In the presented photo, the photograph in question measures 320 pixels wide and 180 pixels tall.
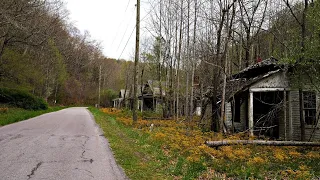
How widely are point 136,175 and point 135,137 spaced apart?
247 inches

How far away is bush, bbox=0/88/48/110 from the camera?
2395cm

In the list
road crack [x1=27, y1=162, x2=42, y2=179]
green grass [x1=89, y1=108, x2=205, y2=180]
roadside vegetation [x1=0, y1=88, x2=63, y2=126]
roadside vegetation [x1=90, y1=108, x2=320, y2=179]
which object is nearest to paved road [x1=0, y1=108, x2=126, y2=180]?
road crack [x1=27, y1=162, x2=42, y2=179]

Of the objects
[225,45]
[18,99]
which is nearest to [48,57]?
[18,99]

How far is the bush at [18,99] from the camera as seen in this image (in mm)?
23953

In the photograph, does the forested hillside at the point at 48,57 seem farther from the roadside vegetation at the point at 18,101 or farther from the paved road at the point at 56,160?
the paved road at the point at 56,160

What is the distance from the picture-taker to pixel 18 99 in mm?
25375

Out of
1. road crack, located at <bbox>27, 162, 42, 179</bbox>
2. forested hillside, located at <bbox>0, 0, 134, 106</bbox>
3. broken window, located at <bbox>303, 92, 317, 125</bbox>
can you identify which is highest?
forested hillside, located at <bbox>0, 0, 134, 106</bbox>

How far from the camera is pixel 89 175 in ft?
18.6

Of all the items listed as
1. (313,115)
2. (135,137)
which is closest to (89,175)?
(135,137)

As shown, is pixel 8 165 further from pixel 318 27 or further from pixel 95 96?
pixel 95 96

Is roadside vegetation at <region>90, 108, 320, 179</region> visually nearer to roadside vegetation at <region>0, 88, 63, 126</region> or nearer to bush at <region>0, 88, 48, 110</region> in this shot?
roadside vegetation at <region>0, 88, 63, 126</region>

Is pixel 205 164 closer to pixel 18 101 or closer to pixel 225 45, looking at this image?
pixel 225 45

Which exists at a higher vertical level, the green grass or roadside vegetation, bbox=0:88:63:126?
roadside vegetation, bbox=0:88:63:126

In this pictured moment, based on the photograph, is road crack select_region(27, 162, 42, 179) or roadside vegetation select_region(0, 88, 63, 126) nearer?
road crack select_region(27, 162, 42, 179)
